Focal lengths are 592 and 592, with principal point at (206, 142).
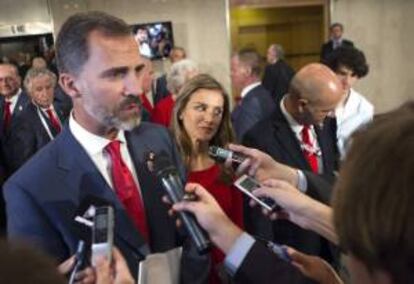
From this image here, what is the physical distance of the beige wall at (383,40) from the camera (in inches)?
389

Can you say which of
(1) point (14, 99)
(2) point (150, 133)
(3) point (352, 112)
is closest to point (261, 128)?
(2) point (150, 133)

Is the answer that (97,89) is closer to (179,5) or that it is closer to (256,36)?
(179,5)

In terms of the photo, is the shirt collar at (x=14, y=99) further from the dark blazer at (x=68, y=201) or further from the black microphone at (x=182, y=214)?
the black microphone at (x=182, y=214)

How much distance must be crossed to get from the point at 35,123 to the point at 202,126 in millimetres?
2044

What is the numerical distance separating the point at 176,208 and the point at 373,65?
921cm

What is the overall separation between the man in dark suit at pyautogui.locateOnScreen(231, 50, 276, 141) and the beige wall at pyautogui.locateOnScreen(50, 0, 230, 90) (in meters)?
3.87

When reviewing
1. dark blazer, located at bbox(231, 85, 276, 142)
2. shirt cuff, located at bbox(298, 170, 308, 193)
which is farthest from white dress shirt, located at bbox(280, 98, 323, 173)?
dark blazer, located at bbox(231, 85, 276, 142)

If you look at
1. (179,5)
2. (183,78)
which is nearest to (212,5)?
(179,5)

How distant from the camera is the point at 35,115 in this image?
468cm

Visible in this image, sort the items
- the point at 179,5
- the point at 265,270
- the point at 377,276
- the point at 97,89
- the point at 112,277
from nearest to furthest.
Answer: the point at 377,276 < the point at 112,277 < the point at 265,270 < the point at 97,89 < the point at 179,5

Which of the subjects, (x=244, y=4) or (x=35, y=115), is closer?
(x=35, y=115)

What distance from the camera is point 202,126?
3029 millimetres

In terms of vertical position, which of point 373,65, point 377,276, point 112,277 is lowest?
point 373,65

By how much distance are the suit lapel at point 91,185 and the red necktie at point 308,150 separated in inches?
58.2
